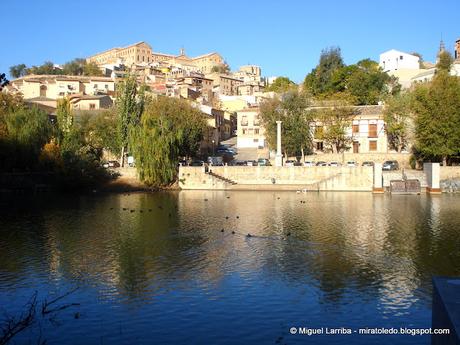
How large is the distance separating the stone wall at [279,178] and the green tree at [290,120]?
8.27 metres

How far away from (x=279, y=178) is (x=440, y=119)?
18001 mm

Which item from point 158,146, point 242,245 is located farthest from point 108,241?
Result: point 158,146

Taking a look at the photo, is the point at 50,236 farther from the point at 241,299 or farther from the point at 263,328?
the point at 263,328

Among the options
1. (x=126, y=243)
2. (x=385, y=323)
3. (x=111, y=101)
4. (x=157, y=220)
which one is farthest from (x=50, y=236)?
(x=111, y=101)

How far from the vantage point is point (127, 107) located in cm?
6147

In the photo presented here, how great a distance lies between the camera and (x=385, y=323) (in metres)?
16.5

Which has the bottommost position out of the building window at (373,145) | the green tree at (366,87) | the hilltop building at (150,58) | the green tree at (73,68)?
the building window at (373,145)

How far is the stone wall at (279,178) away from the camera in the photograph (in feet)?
190

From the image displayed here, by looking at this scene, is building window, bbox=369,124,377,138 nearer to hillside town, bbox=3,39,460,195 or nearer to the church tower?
hillside town, bbox=3,39,460,195

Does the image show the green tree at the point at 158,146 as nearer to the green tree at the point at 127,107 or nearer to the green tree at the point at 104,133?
the green tree at the point at 127,107

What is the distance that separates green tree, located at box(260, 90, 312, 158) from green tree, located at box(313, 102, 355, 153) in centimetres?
189

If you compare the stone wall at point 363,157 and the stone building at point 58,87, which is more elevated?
the stone building at point 58,87

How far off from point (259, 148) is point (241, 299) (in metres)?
64.9

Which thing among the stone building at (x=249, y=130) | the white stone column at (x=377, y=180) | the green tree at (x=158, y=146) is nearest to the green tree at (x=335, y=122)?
the white stone column at (x=377, y=180)
